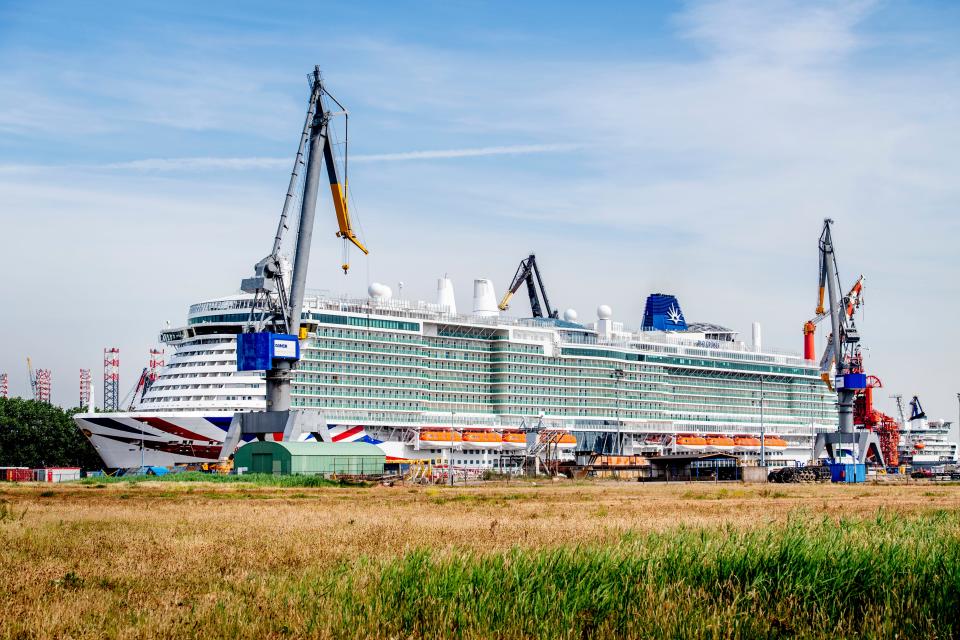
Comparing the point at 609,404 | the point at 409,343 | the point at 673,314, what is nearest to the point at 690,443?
the point at 609,404

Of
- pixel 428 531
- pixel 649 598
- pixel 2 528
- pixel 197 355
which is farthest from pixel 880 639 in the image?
pixel 197 355

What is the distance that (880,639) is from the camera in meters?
14.2

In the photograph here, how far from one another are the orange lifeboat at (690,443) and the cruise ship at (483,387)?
0.21 m

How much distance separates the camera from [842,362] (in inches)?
4924

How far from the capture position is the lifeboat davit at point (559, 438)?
11719 centimetres

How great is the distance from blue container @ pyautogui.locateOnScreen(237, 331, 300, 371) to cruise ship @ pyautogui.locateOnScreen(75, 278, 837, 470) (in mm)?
17068

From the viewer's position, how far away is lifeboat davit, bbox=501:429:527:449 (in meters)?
125

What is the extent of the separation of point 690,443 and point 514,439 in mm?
33848

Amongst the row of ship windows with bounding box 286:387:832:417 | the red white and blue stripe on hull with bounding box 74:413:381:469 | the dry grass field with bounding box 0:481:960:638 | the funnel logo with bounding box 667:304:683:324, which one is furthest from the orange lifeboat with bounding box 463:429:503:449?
the dry grass field with bounding box 0:481:960:638

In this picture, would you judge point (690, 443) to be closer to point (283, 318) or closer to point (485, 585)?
point (283, 318)

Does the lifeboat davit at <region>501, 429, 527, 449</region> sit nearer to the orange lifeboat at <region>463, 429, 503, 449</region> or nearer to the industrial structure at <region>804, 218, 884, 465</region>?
the orange lifeboat at <region>463, 429, 503, 449</region>

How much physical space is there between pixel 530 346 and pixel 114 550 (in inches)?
4506

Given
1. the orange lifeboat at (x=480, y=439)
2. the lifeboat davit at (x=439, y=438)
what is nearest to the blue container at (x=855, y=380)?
the orange lifeboat at (x=480, y=439)

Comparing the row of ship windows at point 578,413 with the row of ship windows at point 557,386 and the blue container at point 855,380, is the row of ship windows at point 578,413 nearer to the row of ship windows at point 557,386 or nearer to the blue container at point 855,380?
the row of ship windows at point 557,386
